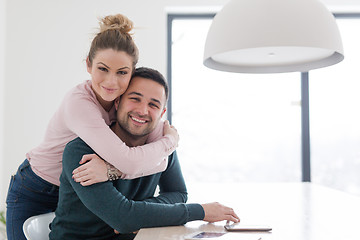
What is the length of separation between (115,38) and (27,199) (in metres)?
0.87

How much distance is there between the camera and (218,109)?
408 centimetres

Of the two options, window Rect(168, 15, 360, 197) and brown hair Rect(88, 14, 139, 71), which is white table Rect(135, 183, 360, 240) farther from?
window Rect(168, 15, 360, 197)

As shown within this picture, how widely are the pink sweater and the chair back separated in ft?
0.68

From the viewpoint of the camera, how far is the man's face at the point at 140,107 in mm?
1534

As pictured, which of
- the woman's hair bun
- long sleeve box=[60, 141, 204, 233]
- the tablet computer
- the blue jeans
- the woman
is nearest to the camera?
the tablet computer

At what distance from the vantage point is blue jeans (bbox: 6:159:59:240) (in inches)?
71.1

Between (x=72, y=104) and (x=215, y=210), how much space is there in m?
0.67

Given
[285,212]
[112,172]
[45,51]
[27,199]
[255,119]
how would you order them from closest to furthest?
[112,172], [285,212], [27,199], [45,51], [255,119]

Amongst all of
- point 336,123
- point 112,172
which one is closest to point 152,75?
point 112,172

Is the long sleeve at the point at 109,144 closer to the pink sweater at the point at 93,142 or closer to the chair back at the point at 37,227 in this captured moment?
the pink sweater at the point at 93,142

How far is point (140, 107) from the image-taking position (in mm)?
1532

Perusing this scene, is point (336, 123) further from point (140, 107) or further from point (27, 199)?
point (27, 199)

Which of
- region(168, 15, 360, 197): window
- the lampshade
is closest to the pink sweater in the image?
the lampshade

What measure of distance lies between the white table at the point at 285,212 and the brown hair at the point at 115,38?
73 cm
